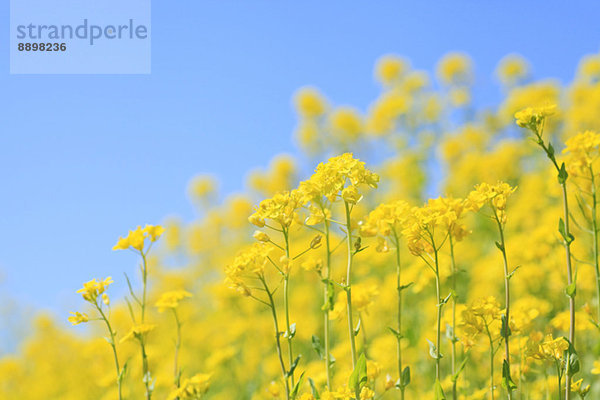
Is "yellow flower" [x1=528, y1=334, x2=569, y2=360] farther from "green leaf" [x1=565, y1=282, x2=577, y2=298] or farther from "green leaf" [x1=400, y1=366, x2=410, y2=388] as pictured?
"green leaf" [x1=400, y1=366, x2=410, y2=388]

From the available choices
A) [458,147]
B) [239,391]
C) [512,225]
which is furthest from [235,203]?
[239,391]

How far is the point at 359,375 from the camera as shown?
1.67 m

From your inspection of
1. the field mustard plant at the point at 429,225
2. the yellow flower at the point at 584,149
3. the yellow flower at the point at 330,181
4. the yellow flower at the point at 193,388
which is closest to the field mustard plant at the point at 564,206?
the yellow flower at the point at 584,149

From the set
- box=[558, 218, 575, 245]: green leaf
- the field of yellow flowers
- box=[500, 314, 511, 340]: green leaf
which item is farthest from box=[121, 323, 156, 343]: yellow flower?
box=[558, 218, 575, 245]: green leaf

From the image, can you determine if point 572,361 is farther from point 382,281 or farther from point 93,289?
point 382,281

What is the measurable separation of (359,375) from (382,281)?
14.9ft

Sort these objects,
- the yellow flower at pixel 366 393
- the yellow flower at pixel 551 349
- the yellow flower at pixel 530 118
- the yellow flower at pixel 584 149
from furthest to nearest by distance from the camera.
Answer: the yellow flower at pixel 584 149, the yellow flower at pixel 530 118, the yellow flower at pixel 551 349, the yellow flower at pixel 366 393

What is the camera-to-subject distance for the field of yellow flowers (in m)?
1.82

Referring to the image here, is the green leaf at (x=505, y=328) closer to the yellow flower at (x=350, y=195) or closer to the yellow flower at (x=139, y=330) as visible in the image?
the yellow flower at (x=350, y=195)

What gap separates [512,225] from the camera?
256 inches

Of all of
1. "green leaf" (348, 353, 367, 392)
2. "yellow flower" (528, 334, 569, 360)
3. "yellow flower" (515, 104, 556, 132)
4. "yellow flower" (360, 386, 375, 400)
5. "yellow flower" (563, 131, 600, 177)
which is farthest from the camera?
"yellow flower" (563, 131, 600, 177)

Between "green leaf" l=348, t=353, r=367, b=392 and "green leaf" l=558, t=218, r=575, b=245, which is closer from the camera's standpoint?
"green leaf" l=348, t=353, r=367, b=392

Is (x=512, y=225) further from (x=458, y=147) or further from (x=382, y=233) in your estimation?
(x=382, y=233)

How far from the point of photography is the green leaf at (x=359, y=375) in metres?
1.64
